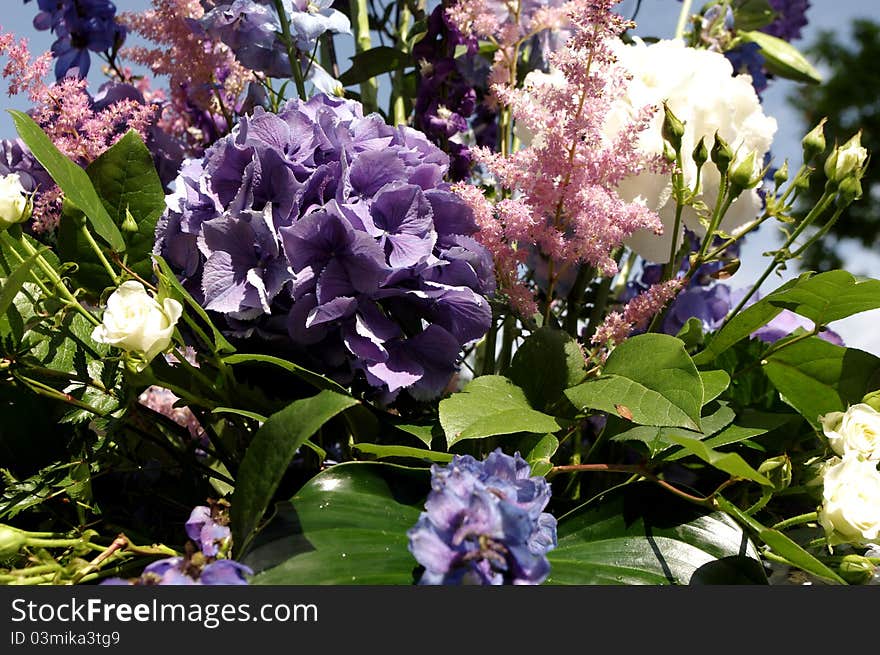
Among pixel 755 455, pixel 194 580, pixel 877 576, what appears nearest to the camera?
pixel 194 580

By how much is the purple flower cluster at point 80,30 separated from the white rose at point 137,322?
382 millimetres

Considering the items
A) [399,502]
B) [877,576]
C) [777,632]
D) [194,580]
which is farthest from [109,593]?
[877,576]

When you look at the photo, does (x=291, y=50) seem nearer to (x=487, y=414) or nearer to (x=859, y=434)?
(x=487, y=414)

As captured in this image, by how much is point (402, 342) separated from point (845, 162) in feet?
0.84

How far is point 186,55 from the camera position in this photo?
610 mm

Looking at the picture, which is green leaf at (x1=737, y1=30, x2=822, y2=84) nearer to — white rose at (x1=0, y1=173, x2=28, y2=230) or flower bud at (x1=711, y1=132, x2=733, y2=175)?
flower bud at (x1=711, y1=132, x2=733, y2=175)

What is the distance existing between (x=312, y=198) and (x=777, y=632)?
0.30 meters

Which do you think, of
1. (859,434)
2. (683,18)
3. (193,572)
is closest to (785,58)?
(683,18)

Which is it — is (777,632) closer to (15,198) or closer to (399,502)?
(399,502)

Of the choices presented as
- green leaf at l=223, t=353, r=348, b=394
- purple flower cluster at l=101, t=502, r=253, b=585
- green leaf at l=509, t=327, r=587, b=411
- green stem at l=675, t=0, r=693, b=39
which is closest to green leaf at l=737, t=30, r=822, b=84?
green stem at l=675, t=0, r=693, b=39

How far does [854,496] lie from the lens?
0.38 meters

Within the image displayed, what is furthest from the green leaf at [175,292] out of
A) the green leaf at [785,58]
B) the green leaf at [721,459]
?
the green leaf at [785,58]

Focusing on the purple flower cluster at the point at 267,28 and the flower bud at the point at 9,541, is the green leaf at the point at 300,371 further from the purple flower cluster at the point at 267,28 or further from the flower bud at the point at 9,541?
the purple flower cluster at the point at 267,28

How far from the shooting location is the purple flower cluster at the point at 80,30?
2.22ft
